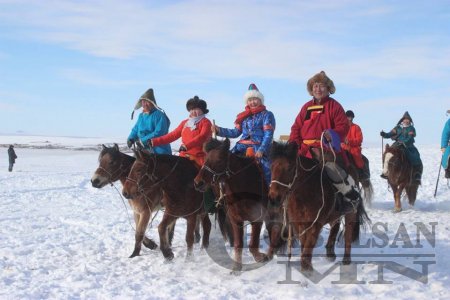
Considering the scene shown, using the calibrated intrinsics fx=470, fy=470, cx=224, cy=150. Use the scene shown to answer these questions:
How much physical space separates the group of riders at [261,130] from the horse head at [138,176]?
3.07 feet

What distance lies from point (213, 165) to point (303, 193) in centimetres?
120

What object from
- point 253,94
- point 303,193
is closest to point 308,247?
point 303,193

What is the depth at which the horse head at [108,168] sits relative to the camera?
7199mm

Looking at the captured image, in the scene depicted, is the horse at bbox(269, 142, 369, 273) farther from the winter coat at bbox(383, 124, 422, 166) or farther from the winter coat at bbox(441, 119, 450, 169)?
the winter coat at bbox(383, 124, 422, 166)

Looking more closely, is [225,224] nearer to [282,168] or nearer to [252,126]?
[252,126]

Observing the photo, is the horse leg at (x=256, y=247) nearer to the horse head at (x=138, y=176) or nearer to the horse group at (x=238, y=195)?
the horse group at (x=238, y=195)

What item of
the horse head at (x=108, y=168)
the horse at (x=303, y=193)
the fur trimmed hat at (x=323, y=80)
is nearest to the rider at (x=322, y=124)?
the fur trimmed hat at (x=323, y=80)

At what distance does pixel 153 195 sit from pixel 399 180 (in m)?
7.70

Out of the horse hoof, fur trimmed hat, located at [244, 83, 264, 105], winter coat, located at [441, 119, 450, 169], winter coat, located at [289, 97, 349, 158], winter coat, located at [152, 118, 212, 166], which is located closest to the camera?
winter coat, located at [289, 97, 349, 158]

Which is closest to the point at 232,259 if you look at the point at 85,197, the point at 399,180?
the point at 399,180

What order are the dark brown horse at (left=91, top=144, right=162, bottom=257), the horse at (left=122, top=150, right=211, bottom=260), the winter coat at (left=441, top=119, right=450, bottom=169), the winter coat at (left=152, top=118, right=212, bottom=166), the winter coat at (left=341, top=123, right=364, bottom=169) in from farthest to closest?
the winter coat at (left=441, top=119, right=450, bottom=169) < the winter coat at (left=341, top=123, right=364, bottom=169) < the winter coat at (left=152, top=118, right=212, bottom=166) < the dark brown horse at (left=91, top=144, right=162, bottom=257) < the horse at (left=122, top=150, right=211, bottom=260)

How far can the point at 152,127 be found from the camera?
334 inches

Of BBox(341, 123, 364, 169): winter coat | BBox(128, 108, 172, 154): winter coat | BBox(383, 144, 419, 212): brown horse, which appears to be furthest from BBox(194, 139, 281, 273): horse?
BBox(383, 144, 419, 212): brown horse

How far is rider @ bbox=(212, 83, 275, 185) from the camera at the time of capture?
7.07 metres
